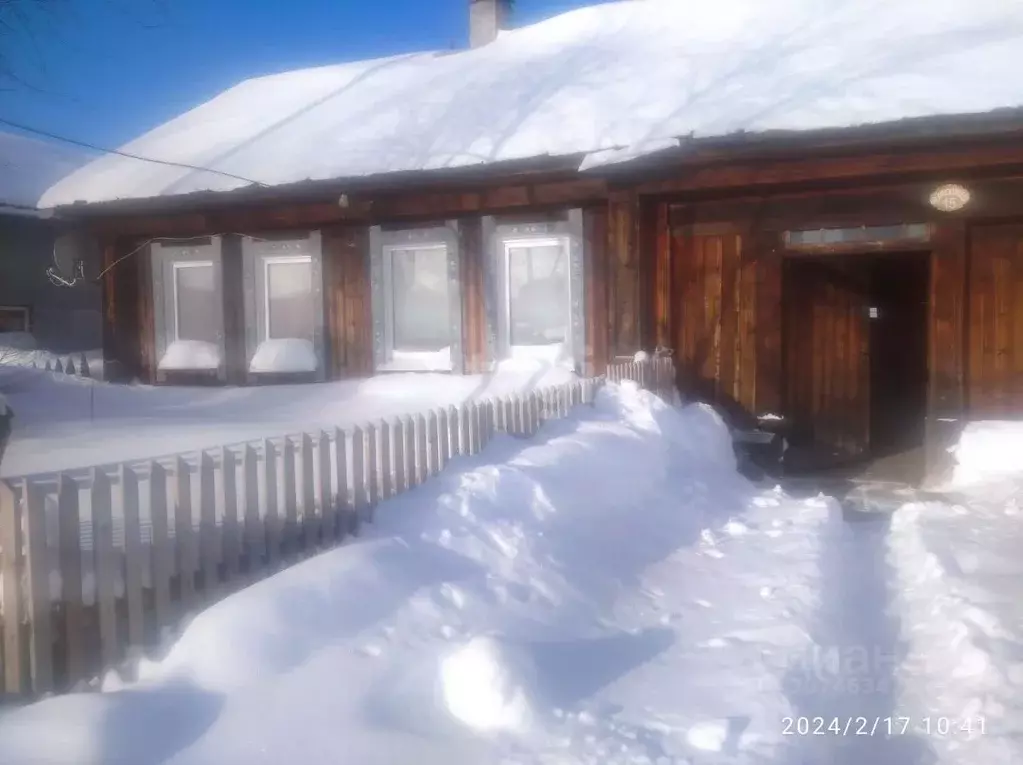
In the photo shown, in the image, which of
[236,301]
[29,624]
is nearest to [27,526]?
[29,624]

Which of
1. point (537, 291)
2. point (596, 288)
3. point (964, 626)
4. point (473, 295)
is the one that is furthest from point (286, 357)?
point (964, 626)

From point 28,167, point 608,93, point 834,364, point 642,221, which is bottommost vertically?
point 834,364

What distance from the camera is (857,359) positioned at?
12008 millimetres

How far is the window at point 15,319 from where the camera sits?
2103 centimetres

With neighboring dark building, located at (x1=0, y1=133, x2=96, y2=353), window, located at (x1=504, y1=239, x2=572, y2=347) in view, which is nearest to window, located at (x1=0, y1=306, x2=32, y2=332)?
neighboring dark building, located at (x1=0, y1=133, x2=96, y2=353)

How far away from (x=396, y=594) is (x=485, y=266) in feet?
25.6

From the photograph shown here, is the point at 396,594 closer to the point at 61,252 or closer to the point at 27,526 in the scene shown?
the point at 27,526

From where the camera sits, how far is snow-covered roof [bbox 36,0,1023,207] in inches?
363

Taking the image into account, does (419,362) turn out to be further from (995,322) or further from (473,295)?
(995,322)

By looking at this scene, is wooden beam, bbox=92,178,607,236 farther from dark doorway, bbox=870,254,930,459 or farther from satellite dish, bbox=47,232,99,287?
dark doorway, bbox=870,254,930,459

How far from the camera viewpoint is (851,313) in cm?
1196

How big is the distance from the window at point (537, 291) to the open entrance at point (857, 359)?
3.00 metres

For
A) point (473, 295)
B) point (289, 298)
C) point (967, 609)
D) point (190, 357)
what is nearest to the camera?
point (967, 609)

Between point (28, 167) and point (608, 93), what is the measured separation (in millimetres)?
20257
